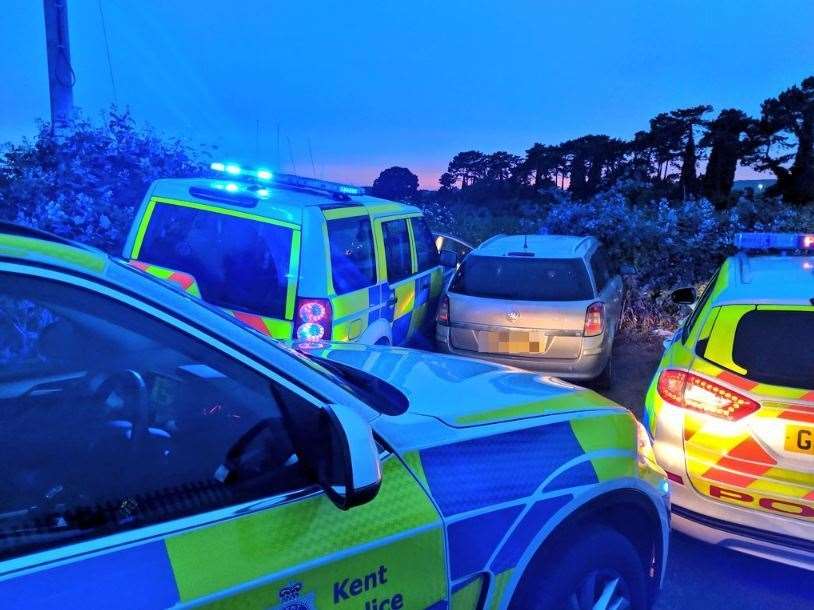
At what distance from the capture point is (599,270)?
22.2 ft

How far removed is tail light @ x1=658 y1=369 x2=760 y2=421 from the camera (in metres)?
3.11

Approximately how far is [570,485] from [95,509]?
1349mm

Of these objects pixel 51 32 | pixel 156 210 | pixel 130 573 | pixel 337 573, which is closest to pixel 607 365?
pixel 156 210

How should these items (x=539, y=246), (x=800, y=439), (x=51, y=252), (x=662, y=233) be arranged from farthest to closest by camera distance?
(x=662, y=233) < (x=539, y=246) < (x=800, y=439) < (x=51, y=252)

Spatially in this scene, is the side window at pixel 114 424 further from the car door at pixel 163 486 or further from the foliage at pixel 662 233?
the foliage at pixel 662 233

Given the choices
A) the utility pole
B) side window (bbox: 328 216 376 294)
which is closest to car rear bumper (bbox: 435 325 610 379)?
side window (bbox: 328 216 376 294)

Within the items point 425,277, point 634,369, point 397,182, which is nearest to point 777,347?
point 425,277

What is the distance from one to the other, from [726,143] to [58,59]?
18080 millimetres

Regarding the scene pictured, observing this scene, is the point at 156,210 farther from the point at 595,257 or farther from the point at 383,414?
the point at 595,257

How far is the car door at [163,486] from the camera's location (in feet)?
4.29

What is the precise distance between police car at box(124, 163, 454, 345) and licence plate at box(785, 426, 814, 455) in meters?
2.46

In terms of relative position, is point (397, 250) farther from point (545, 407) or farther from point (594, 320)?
point (545, 407)

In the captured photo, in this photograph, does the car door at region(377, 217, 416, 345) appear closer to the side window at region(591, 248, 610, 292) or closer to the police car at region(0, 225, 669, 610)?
the side window at region(591, 248, 610, 292)

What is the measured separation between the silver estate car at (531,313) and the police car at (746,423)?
7.29ft
